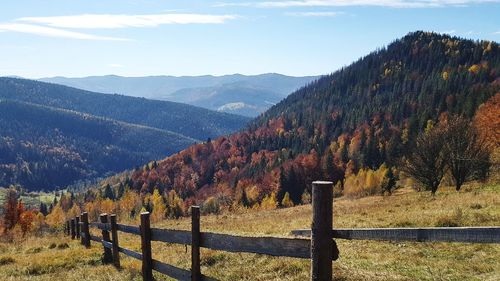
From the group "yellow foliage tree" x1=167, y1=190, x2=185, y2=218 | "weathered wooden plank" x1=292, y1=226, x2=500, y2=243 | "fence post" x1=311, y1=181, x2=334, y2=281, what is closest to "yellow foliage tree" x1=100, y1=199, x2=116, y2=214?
"yellow foliage tree" x1=167, y1=190, x2=185, y2=218

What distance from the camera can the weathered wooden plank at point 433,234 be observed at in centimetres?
545

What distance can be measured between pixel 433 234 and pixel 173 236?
661 centimetres

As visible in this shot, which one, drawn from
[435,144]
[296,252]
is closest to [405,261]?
[296,252]

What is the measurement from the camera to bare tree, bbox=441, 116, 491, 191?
149ft

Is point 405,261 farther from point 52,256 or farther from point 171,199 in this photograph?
point 171,199

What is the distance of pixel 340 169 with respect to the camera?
14138cm

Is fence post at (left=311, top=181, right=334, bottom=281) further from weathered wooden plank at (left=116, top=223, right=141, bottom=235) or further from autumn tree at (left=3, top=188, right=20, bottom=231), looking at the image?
autumn tree at (left=3, top=188, right=20, bottom=231)

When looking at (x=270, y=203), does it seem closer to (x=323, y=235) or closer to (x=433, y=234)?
(x=323, y=235)

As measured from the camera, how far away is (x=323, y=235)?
683 centimetres

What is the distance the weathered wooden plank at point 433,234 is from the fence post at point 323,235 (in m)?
0.19

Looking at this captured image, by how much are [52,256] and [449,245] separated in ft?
48.1

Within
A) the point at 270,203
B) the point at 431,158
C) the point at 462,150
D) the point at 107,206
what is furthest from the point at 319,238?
the point at 107,206

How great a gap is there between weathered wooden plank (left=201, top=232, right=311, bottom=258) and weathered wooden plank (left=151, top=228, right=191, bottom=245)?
106 centimetres

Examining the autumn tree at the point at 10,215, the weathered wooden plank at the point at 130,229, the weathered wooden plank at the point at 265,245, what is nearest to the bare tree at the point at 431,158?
the weathered wooden plank at the point at 130,229
